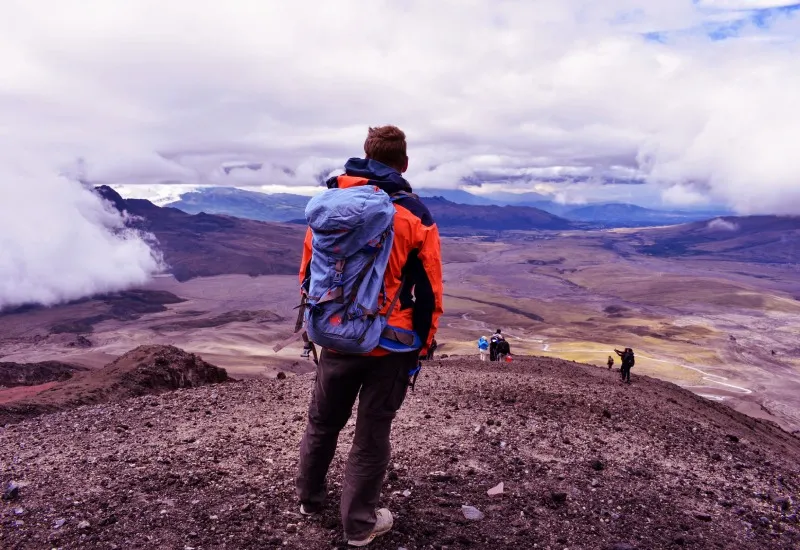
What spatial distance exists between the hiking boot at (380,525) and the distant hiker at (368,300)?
0.09 ft

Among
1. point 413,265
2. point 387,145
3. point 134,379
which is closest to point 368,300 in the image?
point 413,265

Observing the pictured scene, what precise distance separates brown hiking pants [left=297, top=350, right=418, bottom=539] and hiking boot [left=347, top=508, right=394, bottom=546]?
0.09 m

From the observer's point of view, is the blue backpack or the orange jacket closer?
the blue backpack

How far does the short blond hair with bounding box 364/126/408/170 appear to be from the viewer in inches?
189

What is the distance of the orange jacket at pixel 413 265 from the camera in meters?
4.46

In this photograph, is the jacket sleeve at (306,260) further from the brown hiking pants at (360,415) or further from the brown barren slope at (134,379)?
the brown barren slope at (134,379)

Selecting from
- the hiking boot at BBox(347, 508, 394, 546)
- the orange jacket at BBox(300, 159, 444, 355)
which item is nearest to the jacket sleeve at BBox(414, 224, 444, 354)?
the orange jacket at BBox(300, 159, 444, 355)

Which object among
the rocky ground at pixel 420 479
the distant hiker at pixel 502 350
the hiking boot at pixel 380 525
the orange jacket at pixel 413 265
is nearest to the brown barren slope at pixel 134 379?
the rocky ground at pixel 420 479

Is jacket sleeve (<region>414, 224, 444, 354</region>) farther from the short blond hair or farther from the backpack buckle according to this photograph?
the short blond hair

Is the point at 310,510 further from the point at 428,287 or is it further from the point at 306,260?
the point at 428,287

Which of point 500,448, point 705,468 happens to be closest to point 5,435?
point 500,448

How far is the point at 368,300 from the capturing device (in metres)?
4.35

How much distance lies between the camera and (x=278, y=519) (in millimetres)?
5309

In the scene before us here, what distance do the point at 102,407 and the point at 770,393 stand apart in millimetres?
82234
